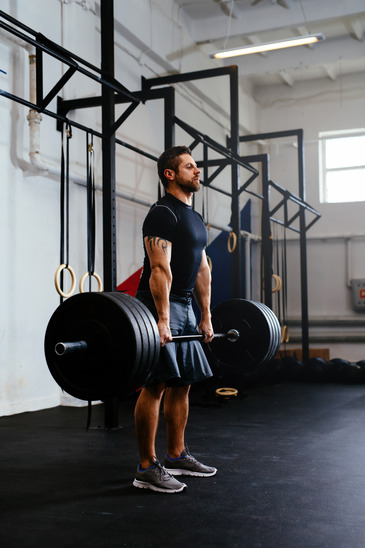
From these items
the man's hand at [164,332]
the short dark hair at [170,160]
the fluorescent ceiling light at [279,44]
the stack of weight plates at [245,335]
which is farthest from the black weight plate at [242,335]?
the fluorescent ceiling light at [279,44]

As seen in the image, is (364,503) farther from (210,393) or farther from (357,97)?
(357,97)

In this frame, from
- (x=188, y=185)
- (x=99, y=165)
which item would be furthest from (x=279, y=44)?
(x=188, y=185)

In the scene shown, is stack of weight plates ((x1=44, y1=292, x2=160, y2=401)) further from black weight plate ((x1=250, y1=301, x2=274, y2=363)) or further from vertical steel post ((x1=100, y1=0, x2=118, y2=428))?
vertical steel post ((x1=100, y1=0, x2=118, y2=428))

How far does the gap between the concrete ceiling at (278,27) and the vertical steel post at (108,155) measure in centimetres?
290

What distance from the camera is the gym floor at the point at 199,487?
1920 mm

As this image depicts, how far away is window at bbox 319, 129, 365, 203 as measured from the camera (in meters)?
8.51

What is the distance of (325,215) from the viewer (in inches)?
335

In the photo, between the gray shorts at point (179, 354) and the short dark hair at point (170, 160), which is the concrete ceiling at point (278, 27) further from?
the gray shorts at point (179, 354)

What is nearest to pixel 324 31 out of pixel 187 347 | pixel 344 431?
pixel 344 431

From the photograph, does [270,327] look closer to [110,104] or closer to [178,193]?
[178,193]

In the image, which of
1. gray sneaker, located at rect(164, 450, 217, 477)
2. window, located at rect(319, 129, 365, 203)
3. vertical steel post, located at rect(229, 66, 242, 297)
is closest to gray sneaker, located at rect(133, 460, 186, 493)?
gray sneaker, located at rect(164, 450, 217, 477)

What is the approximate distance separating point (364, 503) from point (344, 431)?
1538 mm

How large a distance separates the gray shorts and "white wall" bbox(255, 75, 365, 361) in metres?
5.97

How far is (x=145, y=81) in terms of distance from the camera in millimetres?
5039
